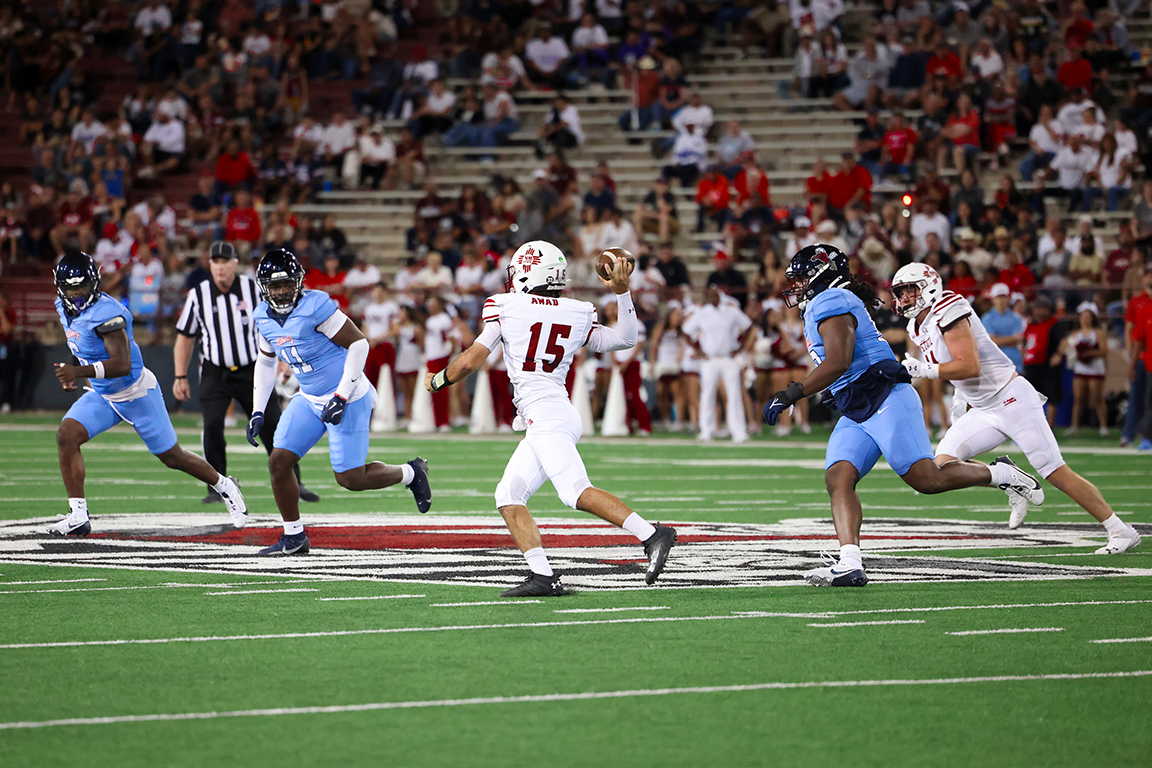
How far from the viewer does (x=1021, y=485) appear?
10383mm

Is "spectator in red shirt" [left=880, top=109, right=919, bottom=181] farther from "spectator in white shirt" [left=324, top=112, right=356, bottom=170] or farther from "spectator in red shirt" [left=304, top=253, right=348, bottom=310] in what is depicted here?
"spectator in white shirt" [left=324, top=112, right=356, bottom=170]

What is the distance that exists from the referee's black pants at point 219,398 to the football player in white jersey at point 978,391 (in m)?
5.51

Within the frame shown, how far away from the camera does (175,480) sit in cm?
1606

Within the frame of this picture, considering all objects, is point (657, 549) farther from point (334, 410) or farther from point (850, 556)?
point (334, 410)

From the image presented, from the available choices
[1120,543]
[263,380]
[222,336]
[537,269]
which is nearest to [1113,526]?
[1120,543]

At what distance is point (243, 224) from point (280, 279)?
17.8 m

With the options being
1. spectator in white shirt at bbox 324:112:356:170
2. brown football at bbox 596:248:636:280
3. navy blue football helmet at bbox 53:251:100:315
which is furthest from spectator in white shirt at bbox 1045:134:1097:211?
brown football at bbox 596:248:636:280

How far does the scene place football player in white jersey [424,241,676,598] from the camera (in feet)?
26.6

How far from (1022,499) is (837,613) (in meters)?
3.57

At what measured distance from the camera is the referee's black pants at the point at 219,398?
13180 millimetres

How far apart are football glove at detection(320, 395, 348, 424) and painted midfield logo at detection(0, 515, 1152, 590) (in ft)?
2.69

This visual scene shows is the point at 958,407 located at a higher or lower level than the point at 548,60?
lower

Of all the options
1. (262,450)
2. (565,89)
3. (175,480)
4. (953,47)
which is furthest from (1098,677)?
(565,89)

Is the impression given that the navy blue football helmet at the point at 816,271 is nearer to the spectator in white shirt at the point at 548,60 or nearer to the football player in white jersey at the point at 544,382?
the football player in white jersey at the point at 544,382
